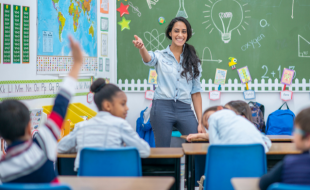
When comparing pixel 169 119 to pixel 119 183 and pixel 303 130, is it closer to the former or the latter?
pixel 119 183

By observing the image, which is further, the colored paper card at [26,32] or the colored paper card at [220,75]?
the colored paper card at [220,75]

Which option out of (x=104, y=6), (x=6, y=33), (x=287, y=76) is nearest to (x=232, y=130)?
(x=6, y=33)

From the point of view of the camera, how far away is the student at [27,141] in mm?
1205

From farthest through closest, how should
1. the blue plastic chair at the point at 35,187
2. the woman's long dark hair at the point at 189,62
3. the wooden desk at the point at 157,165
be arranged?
the woman's long dark hair at the point at 189,62
the wooden desk at the point at 157,165
the blue plastic chair at the point at 35,187

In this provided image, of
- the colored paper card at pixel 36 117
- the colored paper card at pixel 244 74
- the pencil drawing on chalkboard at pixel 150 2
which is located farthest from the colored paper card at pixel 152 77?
the colored paper card at pixel 36 117

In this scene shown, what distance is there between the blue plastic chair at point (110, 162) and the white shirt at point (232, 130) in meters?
0.59

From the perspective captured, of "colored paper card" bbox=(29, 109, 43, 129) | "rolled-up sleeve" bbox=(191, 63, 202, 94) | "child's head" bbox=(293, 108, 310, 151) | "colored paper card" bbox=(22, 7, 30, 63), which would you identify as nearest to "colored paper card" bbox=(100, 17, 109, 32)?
"colored paper card" bbox=(22, 7, 30, 63)

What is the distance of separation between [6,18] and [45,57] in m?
0.63

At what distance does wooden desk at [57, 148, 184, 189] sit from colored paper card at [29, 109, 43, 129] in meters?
0.79

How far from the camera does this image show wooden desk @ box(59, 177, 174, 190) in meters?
1.32

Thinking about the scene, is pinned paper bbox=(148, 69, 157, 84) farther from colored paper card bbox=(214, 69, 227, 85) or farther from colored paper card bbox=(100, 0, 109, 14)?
colored paper card bbox=(100, 0, 109, 14)

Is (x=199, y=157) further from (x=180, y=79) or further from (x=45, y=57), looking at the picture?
(x=45, y=57)

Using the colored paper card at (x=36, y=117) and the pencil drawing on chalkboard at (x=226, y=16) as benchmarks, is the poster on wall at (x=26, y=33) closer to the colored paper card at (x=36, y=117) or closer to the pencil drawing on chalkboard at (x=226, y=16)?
the colored paper card at (x=36, y=117)

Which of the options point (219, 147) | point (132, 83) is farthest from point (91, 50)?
point (219, 147)
